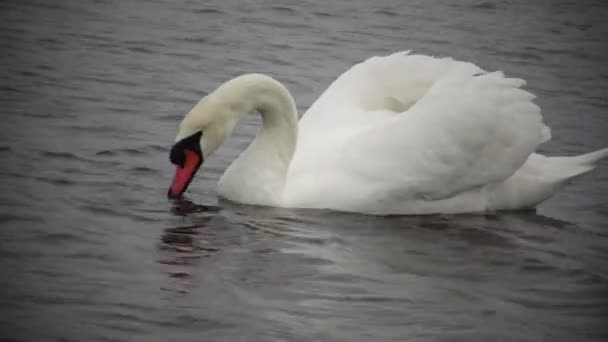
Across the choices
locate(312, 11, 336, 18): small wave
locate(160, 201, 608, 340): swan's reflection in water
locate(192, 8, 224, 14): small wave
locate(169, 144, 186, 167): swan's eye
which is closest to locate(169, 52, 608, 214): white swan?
locate(169, 144, 186, 167): swan's eye

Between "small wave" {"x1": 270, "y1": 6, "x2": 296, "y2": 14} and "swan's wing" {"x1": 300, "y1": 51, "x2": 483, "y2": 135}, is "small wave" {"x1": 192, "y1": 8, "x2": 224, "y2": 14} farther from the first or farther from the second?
"swan's wing" {"x1": 300, "y1": 51, "x2": 483, "y2": 135}

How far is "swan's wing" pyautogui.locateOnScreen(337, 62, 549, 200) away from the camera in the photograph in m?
9.87

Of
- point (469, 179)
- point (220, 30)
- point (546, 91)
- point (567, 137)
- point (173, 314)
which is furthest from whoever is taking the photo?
point (220, 30)

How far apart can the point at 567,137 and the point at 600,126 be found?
68cm

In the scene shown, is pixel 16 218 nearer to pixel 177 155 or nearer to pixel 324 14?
pixel 177 155

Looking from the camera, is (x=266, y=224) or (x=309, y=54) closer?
(x=266, y=224)

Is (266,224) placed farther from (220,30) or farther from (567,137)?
(220,30)

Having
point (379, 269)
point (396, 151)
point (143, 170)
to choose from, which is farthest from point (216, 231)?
point (143, 170)

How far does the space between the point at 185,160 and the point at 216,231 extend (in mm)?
644

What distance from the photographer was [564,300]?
841 centimetres

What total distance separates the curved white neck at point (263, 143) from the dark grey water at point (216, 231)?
0.16 metres

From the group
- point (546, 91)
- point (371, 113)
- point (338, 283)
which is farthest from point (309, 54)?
point (338, 283)

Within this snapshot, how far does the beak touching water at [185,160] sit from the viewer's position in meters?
9.61

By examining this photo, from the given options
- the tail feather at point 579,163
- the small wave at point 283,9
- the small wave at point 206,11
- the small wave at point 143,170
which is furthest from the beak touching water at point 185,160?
the small wave at point 283,9
